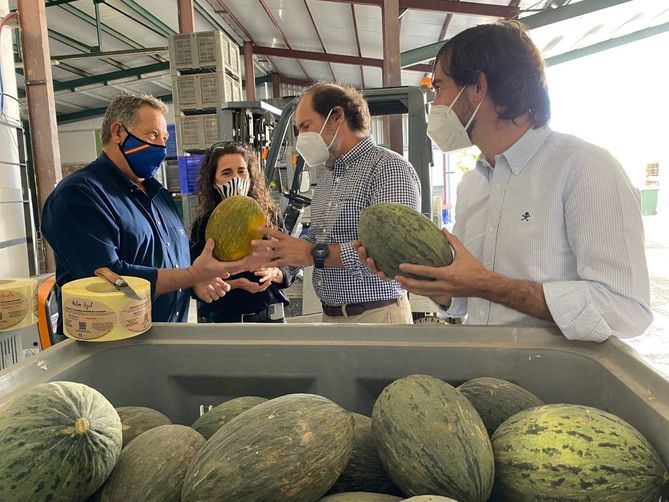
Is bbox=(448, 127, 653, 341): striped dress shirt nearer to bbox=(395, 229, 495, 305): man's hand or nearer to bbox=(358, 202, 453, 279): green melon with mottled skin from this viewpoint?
bbox=(395, 229, 495, 305): man's hand

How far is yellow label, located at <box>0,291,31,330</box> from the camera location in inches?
68.4

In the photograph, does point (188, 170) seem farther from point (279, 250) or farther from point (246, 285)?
point (279, 250)

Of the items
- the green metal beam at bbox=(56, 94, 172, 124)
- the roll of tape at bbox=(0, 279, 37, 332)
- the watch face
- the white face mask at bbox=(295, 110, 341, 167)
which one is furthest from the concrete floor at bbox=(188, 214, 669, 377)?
the green metal beam at bbox=(56, 94, 172, 124)

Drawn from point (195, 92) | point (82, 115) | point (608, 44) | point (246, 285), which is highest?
point (82, 115)

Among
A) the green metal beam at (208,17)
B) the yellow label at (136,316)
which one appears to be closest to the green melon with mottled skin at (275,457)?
the yellow label at (136,316)

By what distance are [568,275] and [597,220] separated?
7.5 inches

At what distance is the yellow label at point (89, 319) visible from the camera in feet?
3.97

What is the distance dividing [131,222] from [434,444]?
5.38 ft

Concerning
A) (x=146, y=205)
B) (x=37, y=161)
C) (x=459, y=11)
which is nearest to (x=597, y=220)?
(x=146, y=205)

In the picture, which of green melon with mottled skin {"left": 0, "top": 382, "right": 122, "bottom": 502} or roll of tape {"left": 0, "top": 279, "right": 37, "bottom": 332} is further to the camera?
roll of tape {"left": 0, "top": 279, "right": 37, "bottom": 332}

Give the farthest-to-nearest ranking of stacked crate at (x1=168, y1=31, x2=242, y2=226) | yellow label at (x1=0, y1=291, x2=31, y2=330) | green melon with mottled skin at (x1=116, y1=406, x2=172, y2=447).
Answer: stacked crate at (x1=168, y1=31, x2=242, y2=226), yellow label at (x1=0, y1=291, x2=31, y2=330), green melon with mottled skin at (x1=116, y1=406, x2=172, y2=447)

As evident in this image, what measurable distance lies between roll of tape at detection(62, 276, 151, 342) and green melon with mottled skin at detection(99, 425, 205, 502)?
0.36m

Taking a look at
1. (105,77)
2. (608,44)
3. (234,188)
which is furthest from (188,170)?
(105,77)

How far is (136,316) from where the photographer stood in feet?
4.10
